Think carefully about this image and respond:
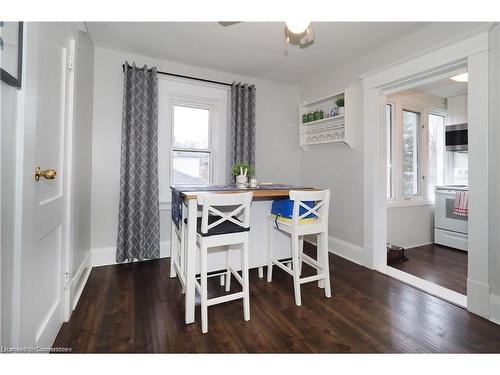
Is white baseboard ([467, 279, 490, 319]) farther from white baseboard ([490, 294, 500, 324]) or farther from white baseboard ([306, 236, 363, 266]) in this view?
white baseboard ([306, 236, 363, 266])

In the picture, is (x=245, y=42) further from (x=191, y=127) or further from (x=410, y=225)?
(x=410, y=225)

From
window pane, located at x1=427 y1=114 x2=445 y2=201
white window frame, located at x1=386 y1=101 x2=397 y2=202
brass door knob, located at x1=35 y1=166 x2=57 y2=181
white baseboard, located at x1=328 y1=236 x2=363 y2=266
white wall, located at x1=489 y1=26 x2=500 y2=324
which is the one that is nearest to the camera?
brass door knob, located at x1=35 y1=166 x2=57 y2=181

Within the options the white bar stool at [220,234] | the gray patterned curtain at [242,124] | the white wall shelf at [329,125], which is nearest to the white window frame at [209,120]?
the gray patterned curtain at [242,124]

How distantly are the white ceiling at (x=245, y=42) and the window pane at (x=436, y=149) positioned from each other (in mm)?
2202

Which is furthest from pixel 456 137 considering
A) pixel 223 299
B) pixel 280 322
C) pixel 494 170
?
pixel 223 299

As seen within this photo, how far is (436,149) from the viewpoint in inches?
161

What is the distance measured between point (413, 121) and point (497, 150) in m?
2.28

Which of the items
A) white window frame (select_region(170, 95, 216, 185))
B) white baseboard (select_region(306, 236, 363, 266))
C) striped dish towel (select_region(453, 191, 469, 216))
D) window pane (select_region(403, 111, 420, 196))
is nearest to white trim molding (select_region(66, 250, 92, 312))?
white window frame (select_region(170, 95, 216, 185))

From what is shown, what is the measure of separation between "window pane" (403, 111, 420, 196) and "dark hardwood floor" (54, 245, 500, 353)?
1.97 meters

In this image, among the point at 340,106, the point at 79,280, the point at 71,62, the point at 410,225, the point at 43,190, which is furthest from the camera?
the point at 410,225

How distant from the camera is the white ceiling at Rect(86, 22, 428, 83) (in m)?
2.35

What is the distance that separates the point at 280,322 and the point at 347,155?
2.25 meters

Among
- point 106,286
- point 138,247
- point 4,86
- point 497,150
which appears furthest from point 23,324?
point 497,150

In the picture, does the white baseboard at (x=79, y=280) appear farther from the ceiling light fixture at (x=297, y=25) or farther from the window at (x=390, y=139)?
the window at (x=390, y=139)
